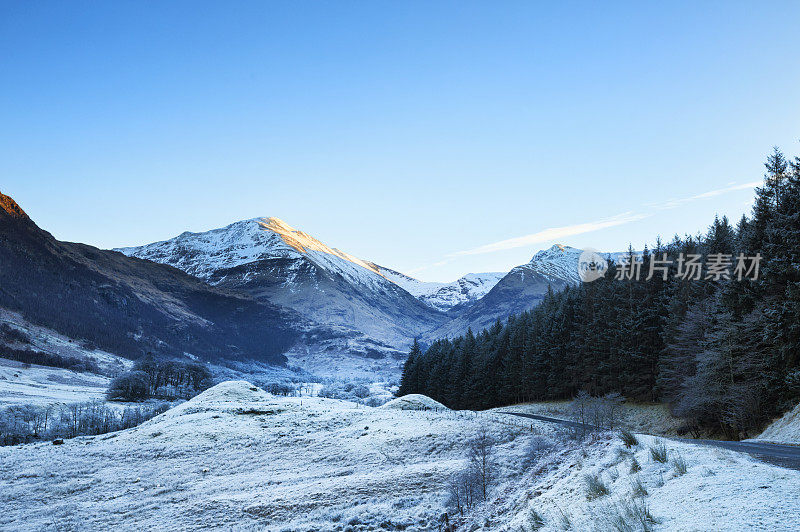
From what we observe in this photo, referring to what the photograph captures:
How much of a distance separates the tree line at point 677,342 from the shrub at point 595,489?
864 inches

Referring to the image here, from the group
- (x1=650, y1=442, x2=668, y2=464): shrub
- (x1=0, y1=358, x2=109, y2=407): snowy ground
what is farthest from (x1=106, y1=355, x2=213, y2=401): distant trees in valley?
(x1=650, y1=442, x2=668, y2=464): shrub

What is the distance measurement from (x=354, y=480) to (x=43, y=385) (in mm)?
179601

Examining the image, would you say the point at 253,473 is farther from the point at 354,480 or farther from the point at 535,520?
the point at 535,520

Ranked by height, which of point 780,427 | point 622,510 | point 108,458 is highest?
point 622,510

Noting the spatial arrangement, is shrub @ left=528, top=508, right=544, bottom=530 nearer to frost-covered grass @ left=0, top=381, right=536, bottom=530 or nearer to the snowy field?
the snowy field

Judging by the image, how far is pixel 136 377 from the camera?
147 meters

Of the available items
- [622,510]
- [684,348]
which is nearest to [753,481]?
[622,510]

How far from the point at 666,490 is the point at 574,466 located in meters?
6.50

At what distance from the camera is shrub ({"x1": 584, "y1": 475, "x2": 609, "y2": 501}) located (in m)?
13.8

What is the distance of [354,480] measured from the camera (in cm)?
2525

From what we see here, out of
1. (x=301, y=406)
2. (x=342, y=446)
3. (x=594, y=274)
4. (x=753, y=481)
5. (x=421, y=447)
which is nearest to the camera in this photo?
(x=753, y=481)

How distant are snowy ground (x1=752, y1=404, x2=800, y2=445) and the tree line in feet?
7.10

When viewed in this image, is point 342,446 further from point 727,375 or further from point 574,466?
point 727,375

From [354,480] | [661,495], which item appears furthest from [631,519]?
[354,480]
